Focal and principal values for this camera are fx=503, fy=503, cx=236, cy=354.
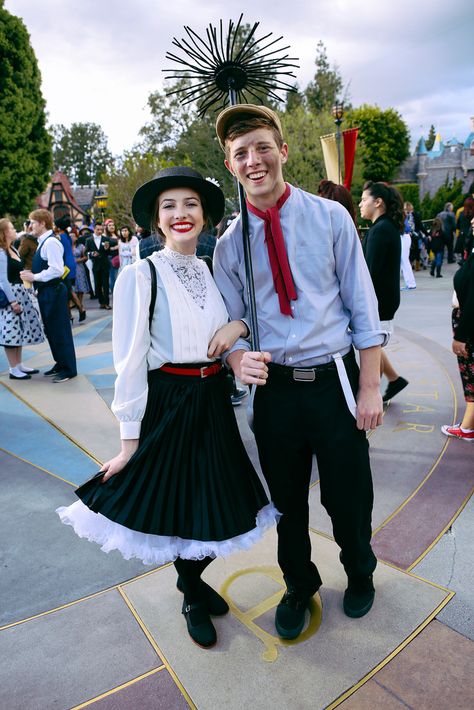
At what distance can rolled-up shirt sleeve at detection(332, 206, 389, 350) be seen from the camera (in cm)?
194

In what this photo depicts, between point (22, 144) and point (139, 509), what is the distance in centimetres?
2412

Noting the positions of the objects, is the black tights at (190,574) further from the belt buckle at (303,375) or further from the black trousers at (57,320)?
the black trousers at (57,320)

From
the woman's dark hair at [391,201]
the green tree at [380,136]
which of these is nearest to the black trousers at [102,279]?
the woman's dark hair at [391,201]

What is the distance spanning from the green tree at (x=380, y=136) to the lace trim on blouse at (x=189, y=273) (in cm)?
4624

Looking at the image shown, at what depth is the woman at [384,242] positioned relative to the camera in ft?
13.4

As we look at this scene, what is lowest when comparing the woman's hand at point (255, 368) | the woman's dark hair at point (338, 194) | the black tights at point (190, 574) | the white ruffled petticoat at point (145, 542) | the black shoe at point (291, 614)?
the black shoe at point (291, 614)

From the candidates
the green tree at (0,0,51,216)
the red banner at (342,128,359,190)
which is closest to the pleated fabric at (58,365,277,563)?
the red banner at (342,128,359,190)

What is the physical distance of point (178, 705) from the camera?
1792 mm

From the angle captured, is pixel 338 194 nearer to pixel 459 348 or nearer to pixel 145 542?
pixel 459 348

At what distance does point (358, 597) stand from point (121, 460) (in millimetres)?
1197

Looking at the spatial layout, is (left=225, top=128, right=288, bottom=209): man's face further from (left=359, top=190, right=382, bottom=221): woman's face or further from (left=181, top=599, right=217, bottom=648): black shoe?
(left=359, top=190, right=382, bottom=221): woman's face

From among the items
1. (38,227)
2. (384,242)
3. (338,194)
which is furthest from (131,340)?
(38,227)

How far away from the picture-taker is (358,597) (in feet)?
7.22

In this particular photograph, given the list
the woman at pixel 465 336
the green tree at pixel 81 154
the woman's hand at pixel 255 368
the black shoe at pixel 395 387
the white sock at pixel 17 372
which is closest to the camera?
the woman's hand at pixel 255 368
